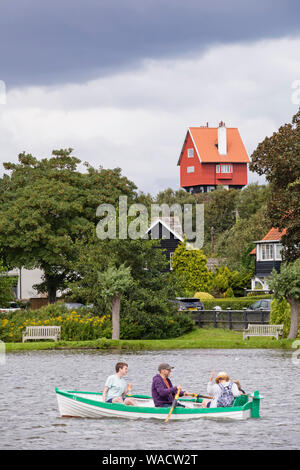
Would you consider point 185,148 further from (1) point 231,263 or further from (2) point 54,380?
(2) point 54,380

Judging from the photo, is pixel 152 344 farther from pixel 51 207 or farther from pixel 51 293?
pixel 51 293

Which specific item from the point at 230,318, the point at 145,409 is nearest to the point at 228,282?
the point at 230,318

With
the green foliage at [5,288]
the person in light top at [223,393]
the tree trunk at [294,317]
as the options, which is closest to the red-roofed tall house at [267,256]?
the tree trunk at [294,317]

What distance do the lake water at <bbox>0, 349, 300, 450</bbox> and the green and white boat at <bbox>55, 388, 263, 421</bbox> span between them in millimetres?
255

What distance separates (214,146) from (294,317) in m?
99.2

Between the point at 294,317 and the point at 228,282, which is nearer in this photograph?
the point at 294,317

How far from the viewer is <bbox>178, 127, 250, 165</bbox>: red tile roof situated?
144000 mm

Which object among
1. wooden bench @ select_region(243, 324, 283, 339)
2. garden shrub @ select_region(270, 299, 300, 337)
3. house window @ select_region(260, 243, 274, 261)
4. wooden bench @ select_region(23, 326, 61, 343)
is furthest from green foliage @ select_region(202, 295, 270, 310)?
wooden bench @ select_region(23, 326, 61, 343)

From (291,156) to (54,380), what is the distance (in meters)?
24.1

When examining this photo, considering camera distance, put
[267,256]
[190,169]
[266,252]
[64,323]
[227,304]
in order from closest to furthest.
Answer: [64,323]
[227,304]
[267,256]
[266,252]
[190,169]

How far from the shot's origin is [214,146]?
14638 cm

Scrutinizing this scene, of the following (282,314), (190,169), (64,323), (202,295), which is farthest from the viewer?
(190,169)
